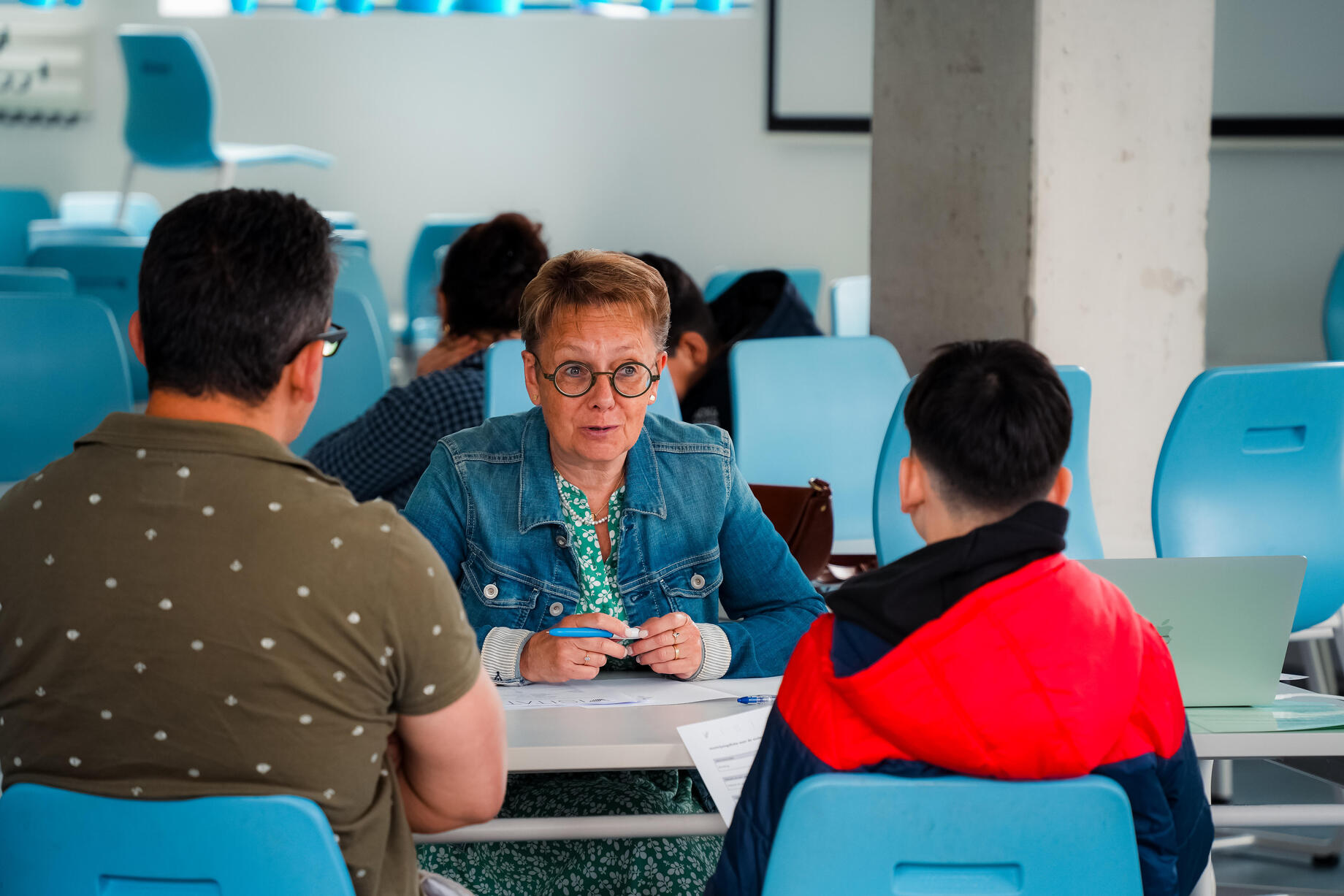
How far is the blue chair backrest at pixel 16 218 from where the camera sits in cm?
734

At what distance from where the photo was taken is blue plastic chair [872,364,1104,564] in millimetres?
2551

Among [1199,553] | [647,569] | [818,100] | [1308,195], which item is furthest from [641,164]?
[647,569]

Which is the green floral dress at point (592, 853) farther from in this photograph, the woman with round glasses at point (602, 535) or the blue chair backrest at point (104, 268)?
the blue chair backrest at point (104, 268)

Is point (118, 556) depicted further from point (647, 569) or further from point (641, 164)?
point (641, 164)

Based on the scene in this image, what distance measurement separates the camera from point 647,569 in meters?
1.84

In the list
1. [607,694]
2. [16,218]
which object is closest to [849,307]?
[607,694]

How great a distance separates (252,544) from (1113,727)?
764 millimetres

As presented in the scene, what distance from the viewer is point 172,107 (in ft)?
18.9

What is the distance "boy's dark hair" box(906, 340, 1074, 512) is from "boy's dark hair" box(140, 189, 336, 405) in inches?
23.8

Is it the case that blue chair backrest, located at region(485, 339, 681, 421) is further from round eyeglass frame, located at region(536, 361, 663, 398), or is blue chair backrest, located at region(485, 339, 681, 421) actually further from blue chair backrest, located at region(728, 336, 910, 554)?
round eyeglass frame, located at region(536, 361, 663, 398)

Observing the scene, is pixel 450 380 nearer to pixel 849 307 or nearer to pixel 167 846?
pixel 167 846

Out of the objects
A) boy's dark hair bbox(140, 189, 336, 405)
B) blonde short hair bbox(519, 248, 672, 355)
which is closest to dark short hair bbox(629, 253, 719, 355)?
blonde short hair bbox(519, 248, 672, 355)

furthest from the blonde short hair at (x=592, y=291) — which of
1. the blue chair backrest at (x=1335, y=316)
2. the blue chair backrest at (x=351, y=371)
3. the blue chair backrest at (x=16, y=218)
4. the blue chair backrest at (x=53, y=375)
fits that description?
the blue chair backrest at (x=16, y=218)

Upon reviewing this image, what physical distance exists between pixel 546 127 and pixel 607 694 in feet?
20.7
